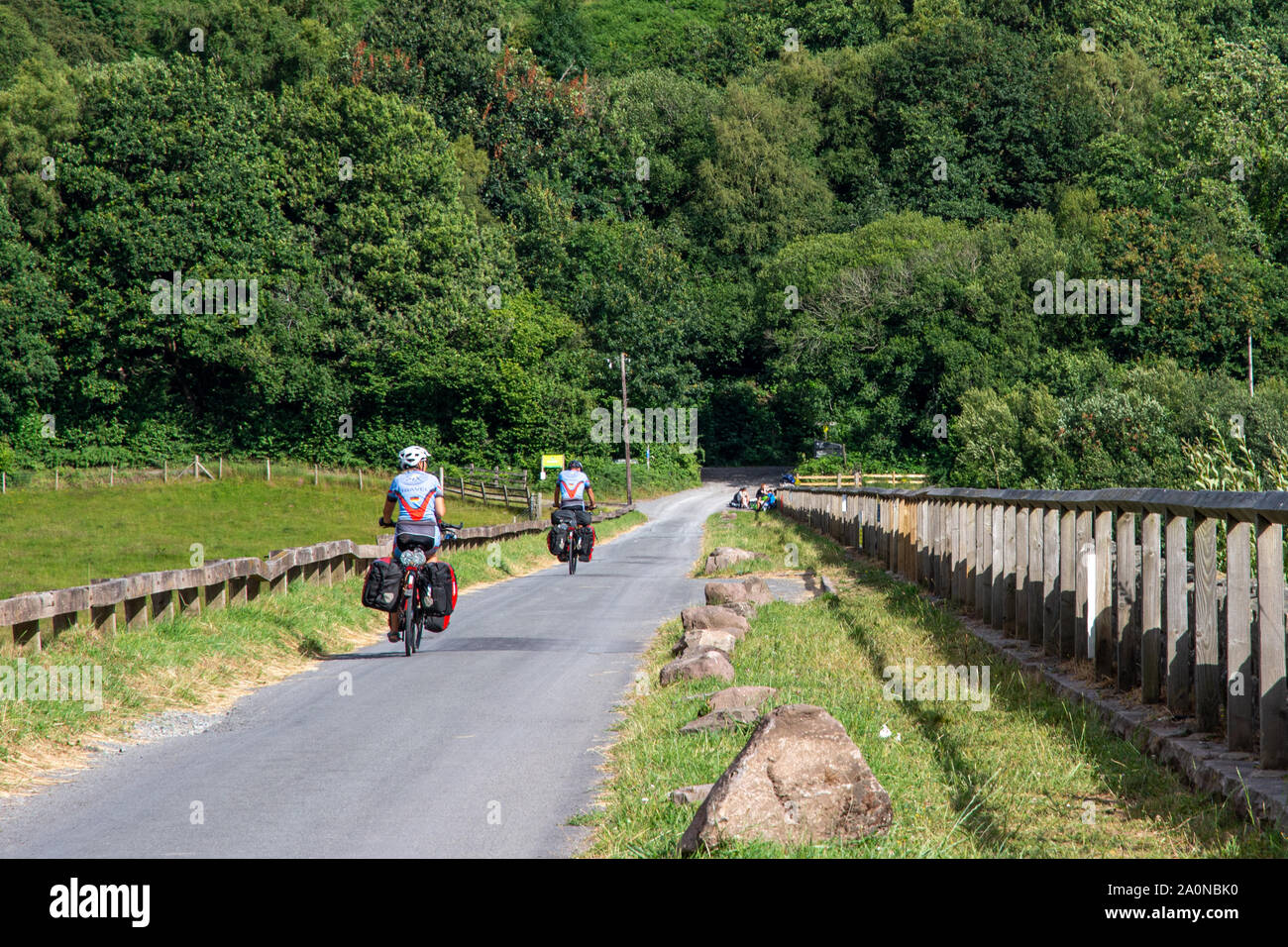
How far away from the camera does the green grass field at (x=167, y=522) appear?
98.6 ft

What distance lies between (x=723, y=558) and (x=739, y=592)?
7622mm

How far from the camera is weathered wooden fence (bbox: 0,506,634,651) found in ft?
32.4

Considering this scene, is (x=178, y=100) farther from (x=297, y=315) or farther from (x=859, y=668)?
(x=859, y=668)

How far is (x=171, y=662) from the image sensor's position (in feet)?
35.1

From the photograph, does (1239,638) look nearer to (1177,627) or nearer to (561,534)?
(1177,627)

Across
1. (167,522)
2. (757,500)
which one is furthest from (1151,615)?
(757,500)

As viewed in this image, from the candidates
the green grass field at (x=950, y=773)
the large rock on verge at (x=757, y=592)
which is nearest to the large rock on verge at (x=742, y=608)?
the large rock on verge at (x=757, y=592)

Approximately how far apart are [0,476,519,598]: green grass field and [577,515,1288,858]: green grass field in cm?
1597

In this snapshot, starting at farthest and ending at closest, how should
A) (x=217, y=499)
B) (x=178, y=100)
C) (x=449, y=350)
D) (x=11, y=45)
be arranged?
(x=11, y=45) < (x=449, y=350) < (x=178, y=100) < (x=217, y=499)

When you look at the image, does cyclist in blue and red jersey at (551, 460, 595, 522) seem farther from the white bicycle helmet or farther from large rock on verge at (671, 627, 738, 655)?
large rock on verge at (671, 627, 738, 655)

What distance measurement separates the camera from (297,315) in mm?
67062

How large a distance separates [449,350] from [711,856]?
67.7 metres

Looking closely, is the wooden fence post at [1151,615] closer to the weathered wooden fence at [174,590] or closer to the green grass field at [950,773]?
the green grass field at [950,773]

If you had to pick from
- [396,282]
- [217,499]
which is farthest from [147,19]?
[217,499]
